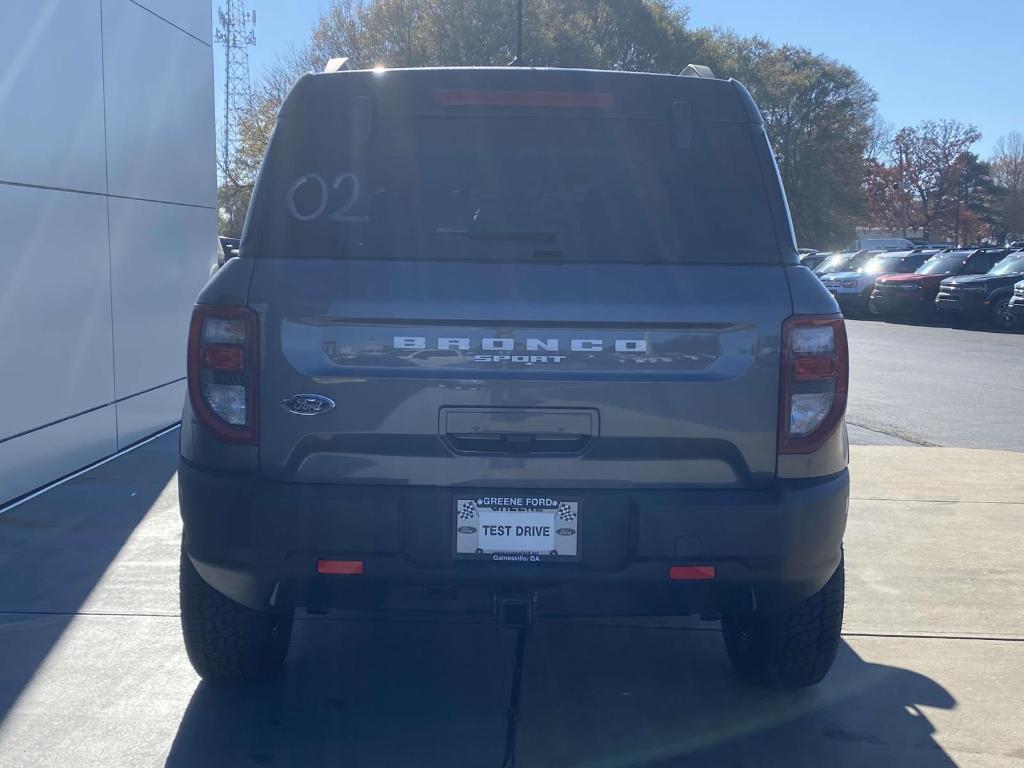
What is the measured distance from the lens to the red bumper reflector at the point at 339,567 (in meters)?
3.33

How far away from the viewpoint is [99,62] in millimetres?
8430

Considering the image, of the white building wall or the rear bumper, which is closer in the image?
the rear bumper

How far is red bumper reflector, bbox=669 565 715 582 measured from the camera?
335cm

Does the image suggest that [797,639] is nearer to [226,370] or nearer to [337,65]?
[226,370]

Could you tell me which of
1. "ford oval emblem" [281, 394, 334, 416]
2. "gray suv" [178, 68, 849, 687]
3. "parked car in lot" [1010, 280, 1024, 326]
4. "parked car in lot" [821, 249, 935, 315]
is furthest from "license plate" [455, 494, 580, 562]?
"parked car in lot" [821, 249, 935, 315]

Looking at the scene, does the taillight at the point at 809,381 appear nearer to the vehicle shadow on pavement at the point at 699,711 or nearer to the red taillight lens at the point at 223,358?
the vehicle shadow on pavement at the point at 699,711

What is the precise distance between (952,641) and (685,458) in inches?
86.7

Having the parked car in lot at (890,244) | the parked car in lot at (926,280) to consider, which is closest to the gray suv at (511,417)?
the parked car in lot at (926,280)

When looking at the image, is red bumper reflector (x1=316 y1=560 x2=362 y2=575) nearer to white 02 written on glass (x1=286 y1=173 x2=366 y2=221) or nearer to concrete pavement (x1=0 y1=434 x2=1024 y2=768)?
concrete pavement (x1=0 y1=434 x2=1024 y2=768)

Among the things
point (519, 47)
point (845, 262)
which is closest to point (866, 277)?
point (845, 262)

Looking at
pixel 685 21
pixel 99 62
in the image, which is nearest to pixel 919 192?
pixel 685 21

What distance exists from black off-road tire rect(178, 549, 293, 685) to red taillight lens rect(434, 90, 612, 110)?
1680 mm

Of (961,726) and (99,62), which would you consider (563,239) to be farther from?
(99,62)

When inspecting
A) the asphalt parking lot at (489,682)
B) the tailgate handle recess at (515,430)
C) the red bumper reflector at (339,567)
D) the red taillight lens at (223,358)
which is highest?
the red taillight lens at (223,358)
